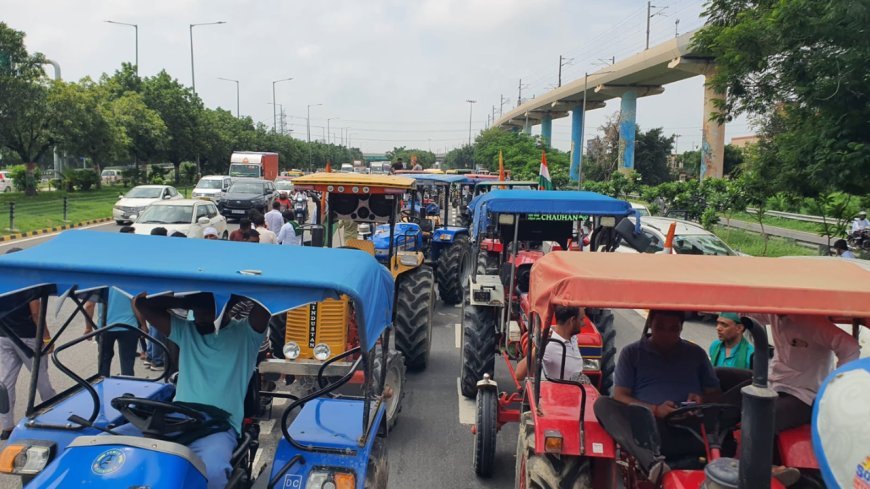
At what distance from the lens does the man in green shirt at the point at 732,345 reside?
543 cm

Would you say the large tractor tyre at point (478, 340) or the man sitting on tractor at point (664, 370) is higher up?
the man sitting on tractor at point (664, 370)

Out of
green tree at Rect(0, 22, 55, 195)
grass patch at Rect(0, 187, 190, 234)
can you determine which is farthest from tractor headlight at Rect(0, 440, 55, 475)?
green tree at Rect(0, 22, 55, 195)

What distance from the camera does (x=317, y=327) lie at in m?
6.91

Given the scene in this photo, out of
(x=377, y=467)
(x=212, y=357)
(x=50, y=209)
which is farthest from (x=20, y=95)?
(x=377, y=467)

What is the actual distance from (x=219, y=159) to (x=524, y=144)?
26.7 m

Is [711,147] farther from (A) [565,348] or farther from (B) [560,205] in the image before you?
(A) [565,348]

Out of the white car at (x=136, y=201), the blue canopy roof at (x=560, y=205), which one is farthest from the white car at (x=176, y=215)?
the blue canopy roof at (x=560, y=205)

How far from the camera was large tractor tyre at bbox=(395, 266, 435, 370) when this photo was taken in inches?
330

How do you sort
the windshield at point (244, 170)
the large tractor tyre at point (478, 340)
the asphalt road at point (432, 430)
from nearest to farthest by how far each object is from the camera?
1. the asphalt road at point (432, 430)
2. the large tractor tyre at point (478, 340)
3. the windshield at point (244, 170)

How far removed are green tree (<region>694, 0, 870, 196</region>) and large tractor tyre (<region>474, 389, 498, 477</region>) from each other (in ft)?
25.9

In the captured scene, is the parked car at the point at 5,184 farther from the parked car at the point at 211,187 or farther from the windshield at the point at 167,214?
the windshield at the point at 167,214

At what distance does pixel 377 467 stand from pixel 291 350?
2.72 meters

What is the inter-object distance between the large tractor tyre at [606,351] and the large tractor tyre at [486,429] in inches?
61.1

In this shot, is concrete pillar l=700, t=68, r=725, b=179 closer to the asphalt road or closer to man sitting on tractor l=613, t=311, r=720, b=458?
the asphalt road
